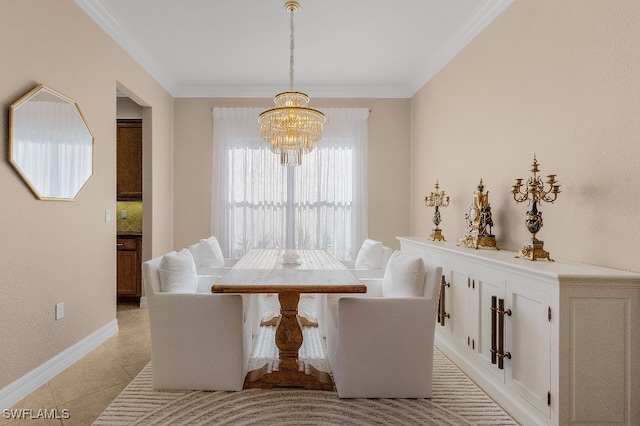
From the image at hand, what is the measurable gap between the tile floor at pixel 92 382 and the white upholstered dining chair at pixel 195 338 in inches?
14.9

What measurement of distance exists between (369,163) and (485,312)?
333 centimetres

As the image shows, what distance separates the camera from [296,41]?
155 inches

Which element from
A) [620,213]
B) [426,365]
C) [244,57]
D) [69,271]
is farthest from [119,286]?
[620,213]

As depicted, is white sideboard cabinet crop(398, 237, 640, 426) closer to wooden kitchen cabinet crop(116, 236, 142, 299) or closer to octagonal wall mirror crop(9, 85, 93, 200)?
octagonal wall mirror crop(9, 85, 93, 200)

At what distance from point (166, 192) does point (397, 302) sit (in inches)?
156

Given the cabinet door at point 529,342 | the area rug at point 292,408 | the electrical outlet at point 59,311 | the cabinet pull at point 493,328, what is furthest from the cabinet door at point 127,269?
the cabinet door at point 529,342

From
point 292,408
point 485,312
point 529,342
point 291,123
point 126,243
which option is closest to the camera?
point 529,342

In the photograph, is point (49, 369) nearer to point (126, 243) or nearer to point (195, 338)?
point (195, 338)

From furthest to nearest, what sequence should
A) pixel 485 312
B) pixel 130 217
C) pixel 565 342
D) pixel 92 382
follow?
1. pixel 130 217
2. pixel 92 382
3. pixel 485 312
4. pixel 565 342

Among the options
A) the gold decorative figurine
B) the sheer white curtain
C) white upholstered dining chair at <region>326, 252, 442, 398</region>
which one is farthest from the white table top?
the sheer white curtain

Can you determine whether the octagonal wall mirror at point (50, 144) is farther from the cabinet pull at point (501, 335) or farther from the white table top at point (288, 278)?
the cabinet pull at point (501, 335)

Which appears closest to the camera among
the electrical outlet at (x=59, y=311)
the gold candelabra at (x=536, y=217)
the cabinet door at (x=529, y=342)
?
the cabinet door at (x=529, y=342)

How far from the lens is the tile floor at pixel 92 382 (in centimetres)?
226

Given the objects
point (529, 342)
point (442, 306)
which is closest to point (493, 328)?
point (529, 342)
